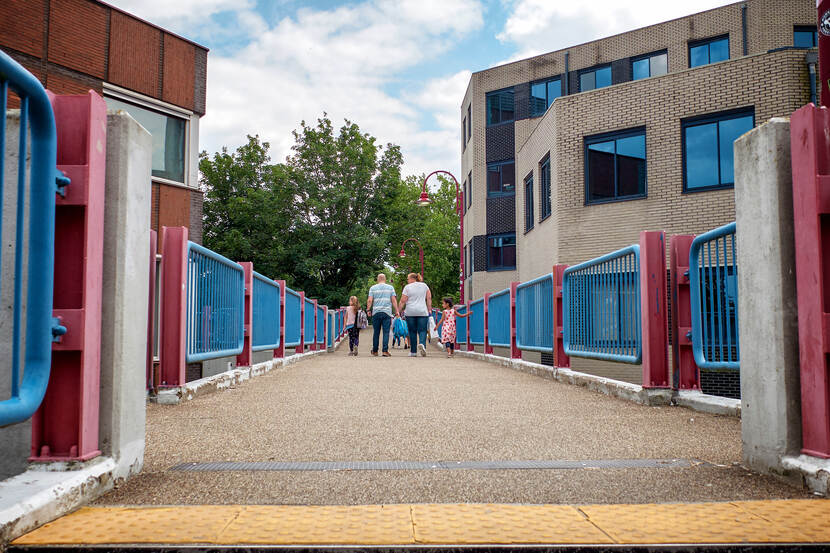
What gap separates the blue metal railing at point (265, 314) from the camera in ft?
29.5

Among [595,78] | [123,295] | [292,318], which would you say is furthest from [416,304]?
[595,78]

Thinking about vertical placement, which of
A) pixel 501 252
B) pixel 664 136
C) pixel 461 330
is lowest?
pixel 461 330

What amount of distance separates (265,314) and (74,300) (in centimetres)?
714

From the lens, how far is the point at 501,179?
29.2 metres

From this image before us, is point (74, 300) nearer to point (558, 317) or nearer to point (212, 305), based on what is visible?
point (212, 305)

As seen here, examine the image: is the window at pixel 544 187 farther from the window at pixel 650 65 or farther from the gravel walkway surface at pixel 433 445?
the gravel walkway surface at pixel 433 445

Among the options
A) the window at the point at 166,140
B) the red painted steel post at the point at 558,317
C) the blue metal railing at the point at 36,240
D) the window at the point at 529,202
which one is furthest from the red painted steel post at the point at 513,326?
the window at the point at 529,202

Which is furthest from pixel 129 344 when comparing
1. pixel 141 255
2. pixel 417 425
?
pixel 417 425

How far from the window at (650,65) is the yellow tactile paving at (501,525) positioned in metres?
24.1

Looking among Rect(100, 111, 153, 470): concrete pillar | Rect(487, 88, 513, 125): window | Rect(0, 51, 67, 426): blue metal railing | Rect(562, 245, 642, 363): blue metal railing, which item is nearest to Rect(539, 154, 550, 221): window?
Rect(487, 88, 513, 125): window

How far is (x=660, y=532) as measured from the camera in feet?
7.00

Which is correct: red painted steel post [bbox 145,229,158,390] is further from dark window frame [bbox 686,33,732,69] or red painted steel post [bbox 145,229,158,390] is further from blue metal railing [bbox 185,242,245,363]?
dark window frame [bbox 686,33,732,69]

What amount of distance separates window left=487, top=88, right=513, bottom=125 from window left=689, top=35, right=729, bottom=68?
746 cm

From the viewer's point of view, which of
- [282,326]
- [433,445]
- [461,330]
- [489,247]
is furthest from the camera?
[489,247]
